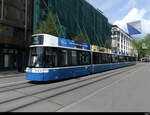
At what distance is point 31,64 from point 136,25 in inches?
849

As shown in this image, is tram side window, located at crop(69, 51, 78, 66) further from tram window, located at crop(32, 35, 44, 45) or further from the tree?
the tree

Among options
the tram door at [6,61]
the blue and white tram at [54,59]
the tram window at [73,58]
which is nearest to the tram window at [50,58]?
the blue and white tram at [54,59]

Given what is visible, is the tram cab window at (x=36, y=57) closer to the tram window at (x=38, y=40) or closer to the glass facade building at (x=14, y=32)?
the tram window at (x=38, y=40)

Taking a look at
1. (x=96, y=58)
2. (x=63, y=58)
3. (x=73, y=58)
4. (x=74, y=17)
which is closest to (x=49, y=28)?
(x=96, y=58)

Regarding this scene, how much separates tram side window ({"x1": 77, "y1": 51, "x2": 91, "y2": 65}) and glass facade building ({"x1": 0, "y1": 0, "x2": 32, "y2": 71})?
35.6ft

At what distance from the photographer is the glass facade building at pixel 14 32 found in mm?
21297

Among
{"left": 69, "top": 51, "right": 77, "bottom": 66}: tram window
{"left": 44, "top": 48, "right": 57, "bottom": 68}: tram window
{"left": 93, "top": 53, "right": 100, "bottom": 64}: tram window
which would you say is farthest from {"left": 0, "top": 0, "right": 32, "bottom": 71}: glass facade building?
{"left": 44, "top": 48, "right": 57, "bottom": 68}: tram window

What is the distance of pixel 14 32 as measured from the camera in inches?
901

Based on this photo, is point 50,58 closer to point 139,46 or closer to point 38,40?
point 38,40

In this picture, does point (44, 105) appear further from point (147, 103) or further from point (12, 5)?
point (12, 5)

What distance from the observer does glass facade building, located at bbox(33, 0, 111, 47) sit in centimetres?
2736

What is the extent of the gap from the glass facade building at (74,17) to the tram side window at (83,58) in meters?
12.5

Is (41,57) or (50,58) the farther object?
(50,58)

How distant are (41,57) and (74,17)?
27.3 metres
